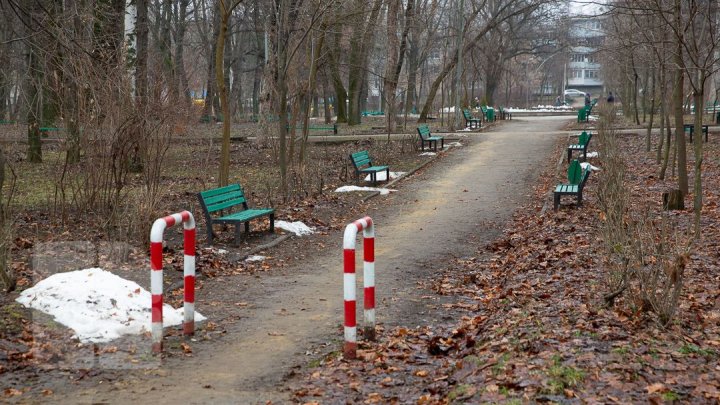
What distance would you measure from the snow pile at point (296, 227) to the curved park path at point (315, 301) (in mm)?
332

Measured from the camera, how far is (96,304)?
7598mm

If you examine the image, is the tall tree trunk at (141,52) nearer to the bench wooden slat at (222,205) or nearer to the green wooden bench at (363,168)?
the bench wooden slat at (222,205)

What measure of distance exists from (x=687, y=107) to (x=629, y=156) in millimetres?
19938

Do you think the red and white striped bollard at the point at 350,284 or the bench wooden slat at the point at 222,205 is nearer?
the red and white striped bollard at the point at 350,284

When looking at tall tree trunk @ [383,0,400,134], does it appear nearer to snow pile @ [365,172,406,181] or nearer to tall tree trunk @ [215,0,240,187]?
snow pile @ [365,172,406,181]

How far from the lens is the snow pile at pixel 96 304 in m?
7.27

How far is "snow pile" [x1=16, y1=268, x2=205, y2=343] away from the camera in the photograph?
23.9 ft

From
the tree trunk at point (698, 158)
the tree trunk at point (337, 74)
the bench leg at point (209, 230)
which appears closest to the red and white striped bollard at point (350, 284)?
the bench leg at point (209, 230)

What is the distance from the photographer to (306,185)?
16562mm

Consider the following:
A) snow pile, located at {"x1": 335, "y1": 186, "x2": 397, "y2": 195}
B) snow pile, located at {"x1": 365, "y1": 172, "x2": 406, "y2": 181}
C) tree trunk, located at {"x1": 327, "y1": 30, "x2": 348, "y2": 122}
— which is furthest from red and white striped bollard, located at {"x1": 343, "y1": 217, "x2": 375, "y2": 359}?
tree trunk, located at {"x1": 327, "y1": 30, "x2": 348, "y2": 122}

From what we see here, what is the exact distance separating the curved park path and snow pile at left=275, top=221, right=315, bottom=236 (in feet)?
1.09

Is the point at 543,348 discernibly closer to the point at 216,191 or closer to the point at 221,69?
the point at 216,191

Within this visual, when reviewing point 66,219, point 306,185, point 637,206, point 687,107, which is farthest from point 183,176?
point 687,107

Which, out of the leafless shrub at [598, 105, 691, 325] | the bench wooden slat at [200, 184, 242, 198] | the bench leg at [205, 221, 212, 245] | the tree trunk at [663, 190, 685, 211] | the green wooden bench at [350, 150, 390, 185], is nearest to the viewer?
the leafless shrub at [598, 105, 691, 325]
